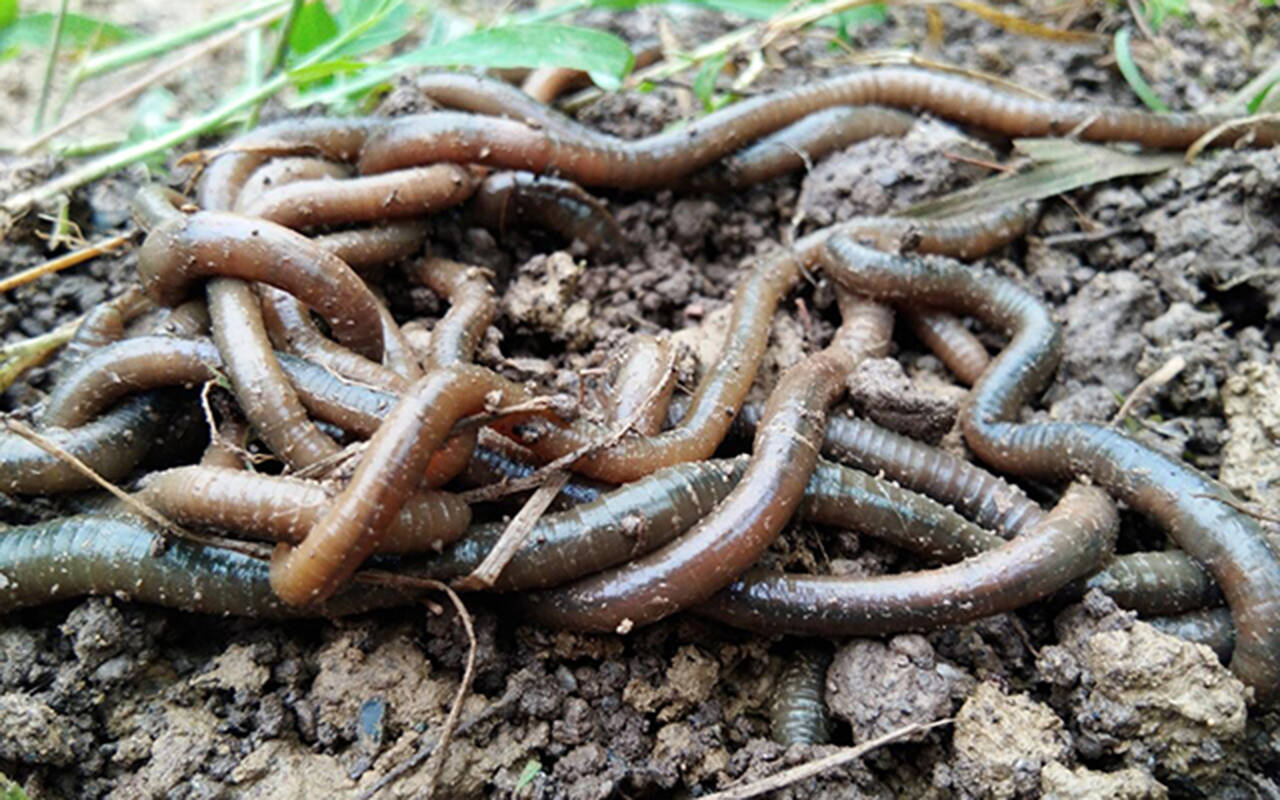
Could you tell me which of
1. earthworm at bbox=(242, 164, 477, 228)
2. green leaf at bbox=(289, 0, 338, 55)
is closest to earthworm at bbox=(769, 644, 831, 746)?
earthworm at bbox=(242, 164, 477, 228)

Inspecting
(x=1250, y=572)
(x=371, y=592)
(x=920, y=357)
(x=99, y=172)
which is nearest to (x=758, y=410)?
(x=920, y=357)

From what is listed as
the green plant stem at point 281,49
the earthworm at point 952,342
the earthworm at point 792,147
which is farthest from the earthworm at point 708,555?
the green plant stem at point 281,49

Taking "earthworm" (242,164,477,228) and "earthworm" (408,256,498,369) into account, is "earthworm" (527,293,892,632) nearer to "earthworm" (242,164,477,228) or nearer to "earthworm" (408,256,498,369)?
"earthworm" (408,256,498,369)

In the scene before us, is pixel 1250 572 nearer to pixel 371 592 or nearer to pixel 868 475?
pixel 868 475

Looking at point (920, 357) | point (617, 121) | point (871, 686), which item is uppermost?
point (617, 121)

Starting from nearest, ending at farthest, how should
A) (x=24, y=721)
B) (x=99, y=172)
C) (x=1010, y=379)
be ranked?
(x=24, y=721) → (x=1010, y=379) → (x=99, y=172)

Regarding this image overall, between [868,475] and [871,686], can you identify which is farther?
[868,475]
